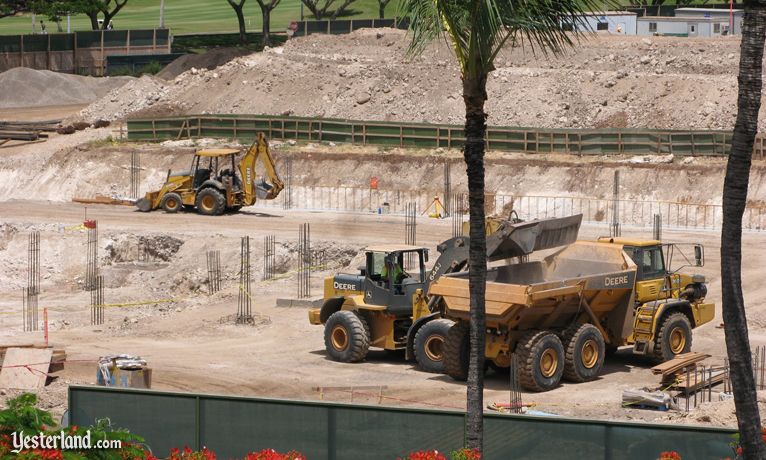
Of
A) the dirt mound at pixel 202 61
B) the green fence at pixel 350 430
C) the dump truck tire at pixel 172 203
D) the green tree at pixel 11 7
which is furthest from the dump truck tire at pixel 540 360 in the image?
the green tree at pixel 11 7

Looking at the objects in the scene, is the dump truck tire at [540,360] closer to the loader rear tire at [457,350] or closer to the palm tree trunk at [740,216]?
the loader rear tire at [457,350]

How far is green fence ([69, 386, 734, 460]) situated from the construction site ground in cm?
547

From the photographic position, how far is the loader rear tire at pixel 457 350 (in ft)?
82.3

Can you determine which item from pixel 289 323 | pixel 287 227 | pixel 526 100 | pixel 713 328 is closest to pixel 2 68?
pixel 526 100

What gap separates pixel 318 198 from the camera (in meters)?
51.2

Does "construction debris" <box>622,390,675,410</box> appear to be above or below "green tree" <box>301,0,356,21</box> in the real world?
below

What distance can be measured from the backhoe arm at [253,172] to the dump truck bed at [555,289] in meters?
18.9

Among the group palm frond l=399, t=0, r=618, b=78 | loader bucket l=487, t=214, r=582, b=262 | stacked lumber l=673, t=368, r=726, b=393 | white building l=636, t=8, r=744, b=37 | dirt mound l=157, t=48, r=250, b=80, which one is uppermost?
white building l=636, t=8, r=744, b=37

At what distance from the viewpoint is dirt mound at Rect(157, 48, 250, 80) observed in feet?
250

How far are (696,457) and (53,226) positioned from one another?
33263mm

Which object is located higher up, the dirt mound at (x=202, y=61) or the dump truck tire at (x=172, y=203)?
the dirt mound at (x=202, y=61)

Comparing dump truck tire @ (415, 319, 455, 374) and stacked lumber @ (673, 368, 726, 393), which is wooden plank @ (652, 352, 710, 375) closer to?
stacked lumber @ (673, 368, 726, 393)

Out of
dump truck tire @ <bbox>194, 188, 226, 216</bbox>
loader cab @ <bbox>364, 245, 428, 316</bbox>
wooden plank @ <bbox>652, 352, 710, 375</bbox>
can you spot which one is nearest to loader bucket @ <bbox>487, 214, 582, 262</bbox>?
loader cab @ <bbox>364, 245, 428, 316</bbox>

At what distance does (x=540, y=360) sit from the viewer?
24516 mm
